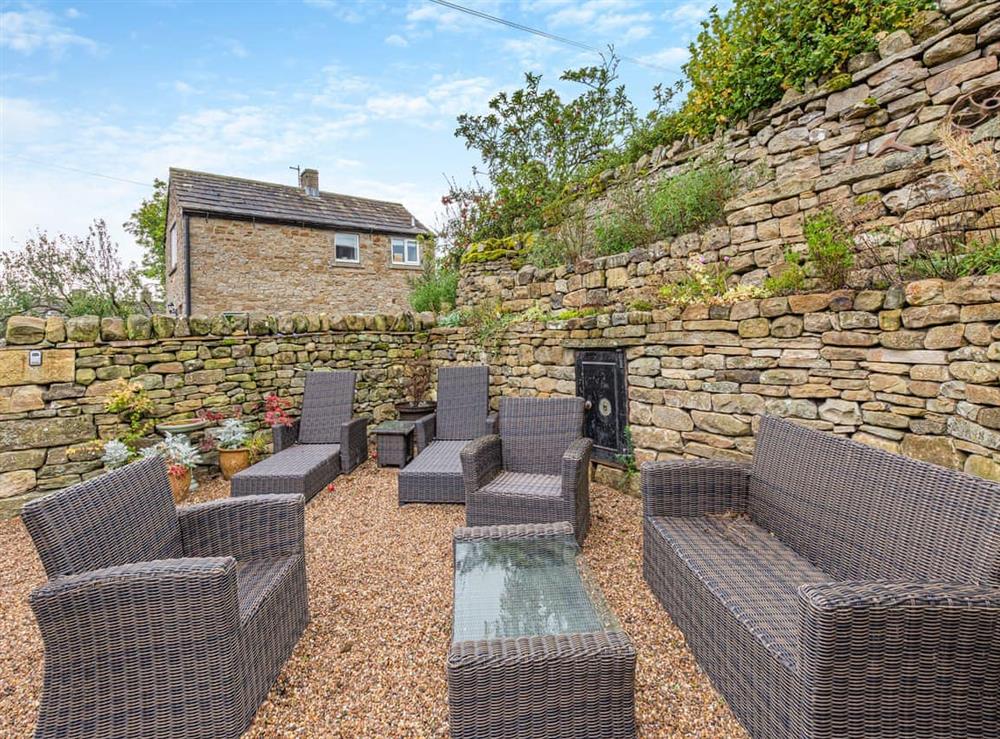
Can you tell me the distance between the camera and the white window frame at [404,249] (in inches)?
586

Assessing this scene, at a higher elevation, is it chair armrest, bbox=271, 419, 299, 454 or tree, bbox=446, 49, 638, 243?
tree, bbox=446, 49, 638, 243

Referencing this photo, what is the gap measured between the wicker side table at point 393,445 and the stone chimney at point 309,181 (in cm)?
1211

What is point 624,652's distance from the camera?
154cm

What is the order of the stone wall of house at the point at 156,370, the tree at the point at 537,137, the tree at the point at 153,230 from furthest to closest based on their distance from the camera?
the tree at the point at 153,230 < the tree at the point at 537,137 < the stone wall of house at the point at 156,370

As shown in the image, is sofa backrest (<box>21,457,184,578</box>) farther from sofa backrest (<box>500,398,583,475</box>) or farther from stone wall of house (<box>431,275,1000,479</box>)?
stone wall of house (<box>431,275,1000,479</box>)

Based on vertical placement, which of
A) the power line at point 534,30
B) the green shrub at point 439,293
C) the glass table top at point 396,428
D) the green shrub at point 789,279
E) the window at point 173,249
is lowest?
the glass table top at point 396,428

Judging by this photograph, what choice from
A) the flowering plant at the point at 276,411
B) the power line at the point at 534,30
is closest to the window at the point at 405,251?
the power line at the point at 534,30

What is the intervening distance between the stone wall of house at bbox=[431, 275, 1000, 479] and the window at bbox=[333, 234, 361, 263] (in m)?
11.1

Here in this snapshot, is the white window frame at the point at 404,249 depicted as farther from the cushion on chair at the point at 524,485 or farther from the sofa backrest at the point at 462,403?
the cushion on chair at the point at 524,485

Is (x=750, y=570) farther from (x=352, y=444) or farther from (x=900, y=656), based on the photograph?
(x=352, y=444)

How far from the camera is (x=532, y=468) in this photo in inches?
150

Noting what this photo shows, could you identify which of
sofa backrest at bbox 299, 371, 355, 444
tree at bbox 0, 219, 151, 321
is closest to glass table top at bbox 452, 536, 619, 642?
sofa backrest at bbox 299, 371, 355, 444

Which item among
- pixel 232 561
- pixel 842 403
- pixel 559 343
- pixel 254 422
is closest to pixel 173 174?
pixel 254 422

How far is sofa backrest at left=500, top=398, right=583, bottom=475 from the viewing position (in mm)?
3764
